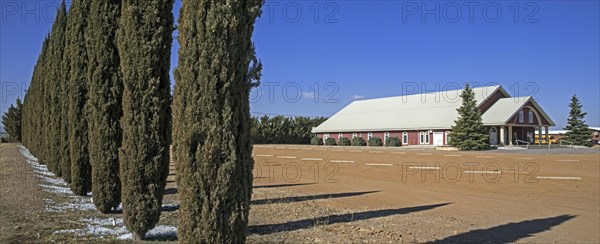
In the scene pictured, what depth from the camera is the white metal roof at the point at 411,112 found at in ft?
159

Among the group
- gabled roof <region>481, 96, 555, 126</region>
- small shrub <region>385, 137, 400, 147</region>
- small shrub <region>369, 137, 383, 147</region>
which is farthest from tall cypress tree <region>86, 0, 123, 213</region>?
small shrub <region>369, 137, 383, 147</region>

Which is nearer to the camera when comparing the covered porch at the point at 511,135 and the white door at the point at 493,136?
the covered porch at the point at 511,135

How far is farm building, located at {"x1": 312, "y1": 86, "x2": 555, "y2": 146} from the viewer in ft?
157

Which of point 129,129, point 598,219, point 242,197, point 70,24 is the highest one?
point 70,24

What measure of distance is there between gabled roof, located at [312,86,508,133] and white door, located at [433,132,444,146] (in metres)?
1.00

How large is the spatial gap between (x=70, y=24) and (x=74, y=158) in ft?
11.3

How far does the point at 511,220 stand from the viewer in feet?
34.1

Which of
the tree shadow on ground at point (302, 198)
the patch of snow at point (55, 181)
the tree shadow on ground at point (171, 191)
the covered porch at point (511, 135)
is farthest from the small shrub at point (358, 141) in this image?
the tree shadow on ground at point (171, 191)

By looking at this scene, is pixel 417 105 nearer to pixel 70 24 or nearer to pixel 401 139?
pixel 401 139

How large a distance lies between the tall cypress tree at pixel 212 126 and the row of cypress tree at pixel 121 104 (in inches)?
91.6

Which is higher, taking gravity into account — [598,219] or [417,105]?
[417,105]

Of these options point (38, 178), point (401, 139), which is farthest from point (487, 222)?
point (401, 139)

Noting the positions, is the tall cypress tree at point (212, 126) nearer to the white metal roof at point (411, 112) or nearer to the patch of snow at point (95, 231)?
the patch of snow at point (95, 231)

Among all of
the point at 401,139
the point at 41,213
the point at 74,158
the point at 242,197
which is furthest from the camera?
the point at 401,139
